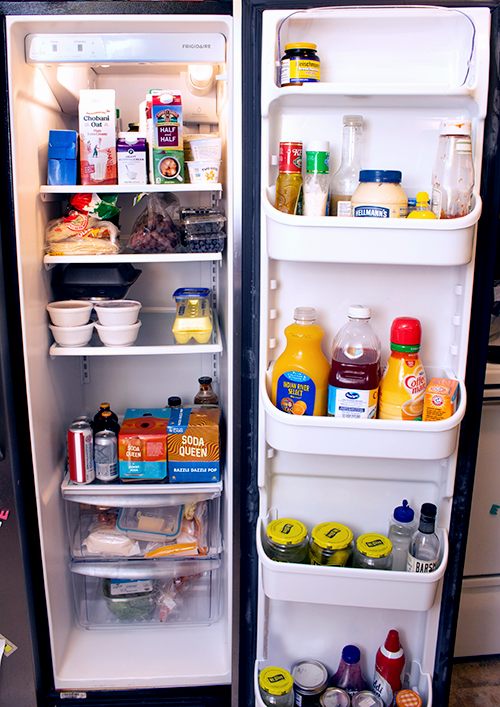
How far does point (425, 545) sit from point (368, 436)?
13.2 inches

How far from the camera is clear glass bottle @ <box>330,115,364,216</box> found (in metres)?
1.38

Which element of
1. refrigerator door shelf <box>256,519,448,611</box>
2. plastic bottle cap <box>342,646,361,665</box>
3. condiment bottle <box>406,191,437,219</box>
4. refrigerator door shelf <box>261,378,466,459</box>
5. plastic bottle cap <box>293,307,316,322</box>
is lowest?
plastic bottle cap <box>342,646,361,665</box>

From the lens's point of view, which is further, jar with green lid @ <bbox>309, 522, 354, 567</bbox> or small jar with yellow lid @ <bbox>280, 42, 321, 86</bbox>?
jar with green lid @ <bbox>309, 522, 354, 567</bbox>

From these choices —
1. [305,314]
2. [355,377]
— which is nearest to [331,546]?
[355,377]

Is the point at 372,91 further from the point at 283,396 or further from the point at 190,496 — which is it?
the point at 190,496

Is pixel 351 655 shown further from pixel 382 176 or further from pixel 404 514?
pixel 382 176

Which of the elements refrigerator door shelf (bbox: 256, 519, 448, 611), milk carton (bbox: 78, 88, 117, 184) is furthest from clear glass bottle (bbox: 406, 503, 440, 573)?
milk carton (bbox: 78, 88, 117, 184)

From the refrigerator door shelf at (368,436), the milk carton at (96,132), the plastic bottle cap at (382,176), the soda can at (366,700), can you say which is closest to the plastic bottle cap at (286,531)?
the refrigerator door shelf at (368,436)

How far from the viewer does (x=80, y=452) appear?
1789 millimetres

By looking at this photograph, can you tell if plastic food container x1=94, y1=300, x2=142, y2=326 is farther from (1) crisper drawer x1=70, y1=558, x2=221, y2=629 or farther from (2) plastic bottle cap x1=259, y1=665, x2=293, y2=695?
(2) plastic bottle cap x1=259, y1=665, x2=293, y2=695

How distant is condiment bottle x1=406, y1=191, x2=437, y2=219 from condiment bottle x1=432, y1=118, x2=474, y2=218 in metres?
0.02

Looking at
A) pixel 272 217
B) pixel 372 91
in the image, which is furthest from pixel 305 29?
pixel 272 217

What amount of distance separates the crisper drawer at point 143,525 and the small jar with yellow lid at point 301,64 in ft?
3.56

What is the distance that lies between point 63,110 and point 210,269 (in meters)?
0.62
